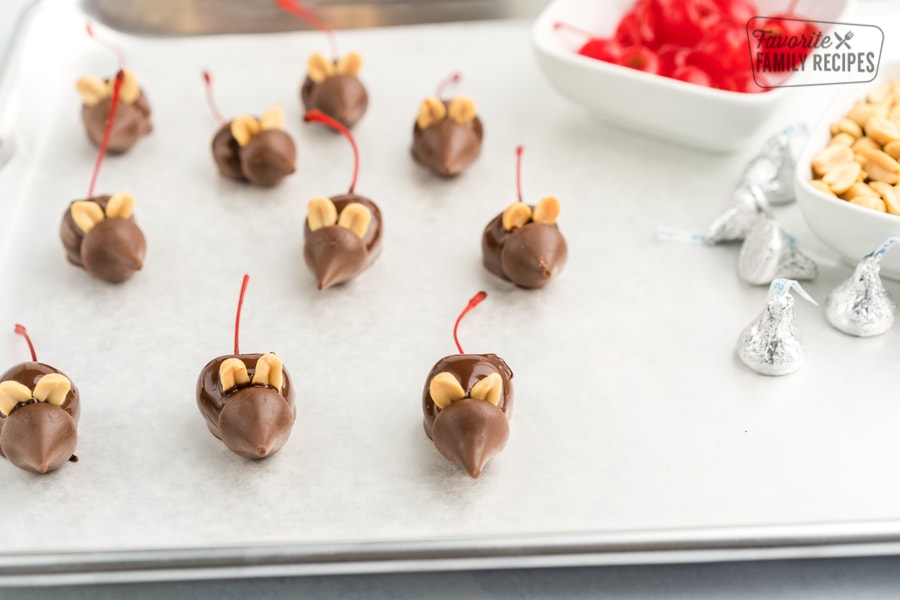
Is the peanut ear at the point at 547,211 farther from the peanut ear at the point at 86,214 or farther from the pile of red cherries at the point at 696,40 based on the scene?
the peanut ear at the point at 86,214

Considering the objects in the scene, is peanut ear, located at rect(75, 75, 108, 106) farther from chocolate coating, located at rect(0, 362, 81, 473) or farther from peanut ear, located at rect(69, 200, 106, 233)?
chocolate coating, located at rect(0, 362, 81, 473)

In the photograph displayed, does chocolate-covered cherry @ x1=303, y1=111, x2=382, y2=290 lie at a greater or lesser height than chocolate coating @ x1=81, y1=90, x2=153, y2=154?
lesser

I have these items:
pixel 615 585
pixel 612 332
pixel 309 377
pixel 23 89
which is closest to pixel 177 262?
pixel 309 377

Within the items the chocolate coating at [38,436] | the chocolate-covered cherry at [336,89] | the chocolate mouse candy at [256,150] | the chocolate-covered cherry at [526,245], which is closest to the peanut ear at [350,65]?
the chocolate-covered cherry at [336,89]

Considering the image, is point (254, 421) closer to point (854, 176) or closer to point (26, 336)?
point (26, 336)

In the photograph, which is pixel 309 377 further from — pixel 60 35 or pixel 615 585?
pixel 60 35

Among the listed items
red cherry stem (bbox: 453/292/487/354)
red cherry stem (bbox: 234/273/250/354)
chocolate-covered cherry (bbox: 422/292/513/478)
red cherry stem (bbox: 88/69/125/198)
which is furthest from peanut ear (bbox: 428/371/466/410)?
red cherry stem (bbox: 88/69/125/198)

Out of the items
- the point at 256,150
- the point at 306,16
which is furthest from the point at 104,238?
the point at 306,16
